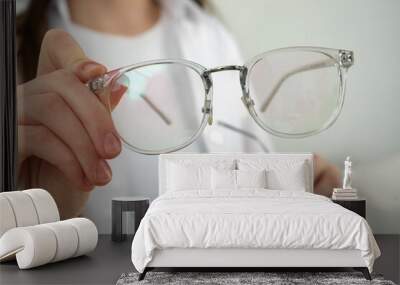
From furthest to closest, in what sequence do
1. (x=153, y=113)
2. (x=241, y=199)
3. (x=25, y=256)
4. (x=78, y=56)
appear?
(x=78, y=56), (x=153, y=113), (x=241, y=199), (x=25, y=256)

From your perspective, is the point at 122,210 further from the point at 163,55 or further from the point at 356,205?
the point at 356,205

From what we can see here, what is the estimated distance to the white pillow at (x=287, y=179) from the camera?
5832 mm

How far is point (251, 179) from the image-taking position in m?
5.76

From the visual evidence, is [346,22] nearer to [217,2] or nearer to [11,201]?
[217,2]

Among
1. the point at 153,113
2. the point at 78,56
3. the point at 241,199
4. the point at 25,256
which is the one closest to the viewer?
the point at 25,256

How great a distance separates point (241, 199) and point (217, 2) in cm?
225

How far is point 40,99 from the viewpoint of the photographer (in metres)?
6.46

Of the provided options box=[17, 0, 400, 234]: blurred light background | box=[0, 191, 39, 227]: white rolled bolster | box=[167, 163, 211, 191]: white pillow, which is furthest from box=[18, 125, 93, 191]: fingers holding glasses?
box=[17, 0, 400, 234]: blurred light background

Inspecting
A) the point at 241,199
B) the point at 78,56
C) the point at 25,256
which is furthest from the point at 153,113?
the point at 25,256

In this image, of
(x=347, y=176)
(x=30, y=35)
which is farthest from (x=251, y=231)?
(x=30, y=35)

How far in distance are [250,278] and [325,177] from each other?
90.4 inches

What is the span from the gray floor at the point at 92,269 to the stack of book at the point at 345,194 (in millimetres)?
549

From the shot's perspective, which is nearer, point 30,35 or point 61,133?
point 61,133

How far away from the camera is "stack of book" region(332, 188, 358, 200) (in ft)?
19.8
